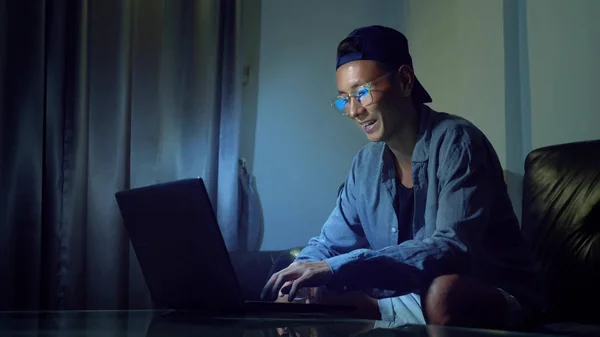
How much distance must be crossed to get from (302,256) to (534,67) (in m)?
0.96

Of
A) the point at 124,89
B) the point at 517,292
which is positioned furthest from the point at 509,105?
the point at 124,89

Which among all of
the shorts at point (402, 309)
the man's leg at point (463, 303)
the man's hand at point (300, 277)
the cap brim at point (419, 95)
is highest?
the cap brim at point (419, 95)

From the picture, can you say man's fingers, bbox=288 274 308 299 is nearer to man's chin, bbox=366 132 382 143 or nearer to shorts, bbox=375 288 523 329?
shorts, bbox=375 288 523 329

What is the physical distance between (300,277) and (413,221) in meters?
0.36

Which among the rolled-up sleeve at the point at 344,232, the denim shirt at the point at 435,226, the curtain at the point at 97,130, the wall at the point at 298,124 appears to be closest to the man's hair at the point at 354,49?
the denim shirt at the point at 435,226

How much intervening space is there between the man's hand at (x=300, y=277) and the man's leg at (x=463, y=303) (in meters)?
0.18

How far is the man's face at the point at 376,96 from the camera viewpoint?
4.85 ft

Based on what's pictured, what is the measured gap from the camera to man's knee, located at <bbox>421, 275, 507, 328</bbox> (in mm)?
1128

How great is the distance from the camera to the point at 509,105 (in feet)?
6.59

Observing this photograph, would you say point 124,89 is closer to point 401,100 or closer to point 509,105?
point 401,100

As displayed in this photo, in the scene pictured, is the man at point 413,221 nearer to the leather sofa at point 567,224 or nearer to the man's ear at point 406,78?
the man's ear at point 406,78

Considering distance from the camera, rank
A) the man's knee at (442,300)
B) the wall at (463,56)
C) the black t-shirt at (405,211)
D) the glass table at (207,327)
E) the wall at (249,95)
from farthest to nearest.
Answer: the wall at (249,95) → the wall at (463,56) → the black t-shirt at (405,211) → the man's knee at (442,300) → the glass table at (207,327)

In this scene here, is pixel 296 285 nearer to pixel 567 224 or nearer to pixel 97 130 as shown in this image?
pixel 567 224

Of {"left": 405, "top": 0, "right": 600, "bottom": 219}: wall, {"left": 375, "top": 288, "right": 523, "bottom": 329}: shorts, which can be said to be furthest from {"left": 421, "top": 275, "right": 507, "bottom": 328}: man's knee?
{"left": 405, "top": 0, "right": 600, "bottom": 219}: wall
